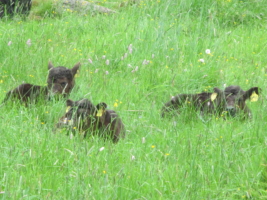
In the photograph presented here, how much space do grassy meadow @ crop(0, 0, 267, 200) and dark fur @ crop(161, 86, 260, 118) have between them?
0.22m

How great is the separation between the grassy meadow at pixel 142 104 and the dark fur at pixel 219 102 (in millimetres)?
224

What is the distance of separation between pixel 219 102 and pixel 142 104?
1.22 meters

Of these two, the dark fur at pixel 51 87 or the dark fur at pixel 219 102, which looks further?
the dark fur at pixel 51 87

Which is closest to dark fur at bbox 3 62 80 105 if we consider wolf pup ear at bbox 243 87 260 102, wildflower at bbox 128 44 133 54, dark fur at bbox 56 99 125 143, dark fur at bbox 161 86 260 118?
dark fur at bbox 56 99 125 143

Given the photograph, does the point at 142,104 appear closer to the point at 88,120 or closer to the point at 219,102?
the point at 219,102

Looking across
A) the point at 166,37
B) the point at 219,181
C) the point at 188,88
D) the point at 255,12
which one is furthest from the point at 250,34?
the point at 219,181

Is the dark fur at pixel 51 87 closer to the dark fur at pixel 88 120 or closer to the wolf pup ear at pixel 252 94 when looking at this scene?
the dark fur at pixel 88 120

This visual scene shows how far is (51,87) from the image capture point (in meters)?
8.09

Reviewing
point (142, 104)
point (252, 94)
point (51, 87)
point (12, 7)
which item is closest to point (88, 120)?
point (142, 104)

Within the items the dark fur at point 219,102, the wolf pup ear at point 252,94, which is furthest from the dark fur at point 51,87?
the wolf pup ear at point 252,94

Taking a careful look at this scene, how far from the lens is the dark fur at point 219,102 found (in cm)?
730

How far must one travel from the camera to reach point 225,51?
10.6 metres

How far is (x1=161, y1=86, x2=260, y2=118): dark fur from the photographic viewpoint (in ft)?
23.9

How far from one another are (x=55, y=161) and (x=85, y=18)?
25.9ft
